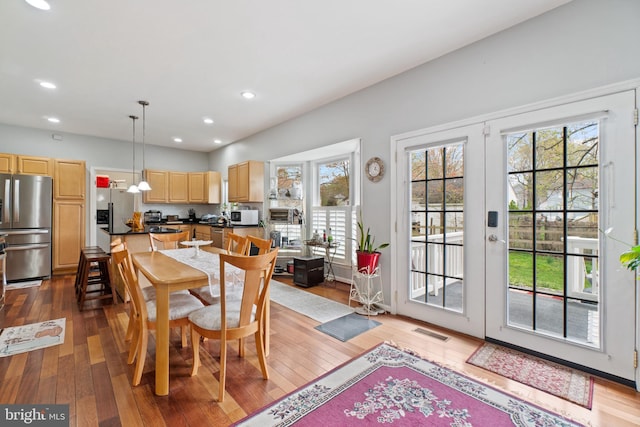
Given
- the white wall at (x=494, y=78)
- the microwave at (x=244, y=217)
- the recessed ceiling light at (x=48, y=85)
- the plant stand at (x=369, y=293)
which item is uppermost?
the recessed ceiling light at (x=48, y=85)

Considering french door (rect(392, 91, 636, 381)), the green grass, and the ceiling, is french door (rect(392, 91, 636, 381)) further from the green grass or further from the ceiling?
the ceiling

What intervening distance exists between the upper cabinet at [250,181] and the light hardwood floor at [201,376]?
303 centimetres

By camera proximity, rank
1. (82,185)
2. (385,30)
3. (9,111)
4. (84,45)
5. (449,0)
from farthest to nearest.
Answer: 1. (82,185)
2. (9,111)
3. (84,45)
4. (385,30)
5. (449,0)

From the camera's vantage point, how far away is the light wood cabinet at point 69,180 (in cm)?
519

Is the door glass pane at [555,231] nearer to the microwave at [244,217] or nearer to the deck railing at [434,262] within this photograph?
the deck railing at [434,262]

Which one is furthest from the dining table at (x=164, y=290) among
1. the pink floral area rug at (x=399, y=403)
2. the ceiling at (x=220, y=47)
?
the ceiling at (x=220, y=47)

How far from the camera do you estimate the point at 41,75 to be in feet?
10.8

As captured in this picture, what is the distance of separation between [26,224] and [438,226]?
643 centimetres

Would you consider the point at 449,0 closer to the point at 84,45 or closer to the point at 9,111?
the point at 84,45

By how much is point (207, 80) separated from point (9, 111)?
370cm

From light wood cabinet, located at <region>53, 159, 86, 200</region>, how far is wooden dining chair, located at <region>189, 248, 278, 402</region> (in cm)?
500

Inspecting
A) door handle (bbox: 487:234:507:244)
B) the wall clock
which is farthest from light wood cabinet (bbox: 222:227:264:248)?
door handle (bbox: 487:234:507:244)

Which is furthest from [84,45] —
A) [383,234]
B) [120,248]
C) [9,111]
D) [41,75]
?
[383,234]

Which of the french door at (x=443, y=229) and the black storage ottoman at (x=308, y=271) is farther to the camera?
the black storage ottoman at (x=308, y=271)
